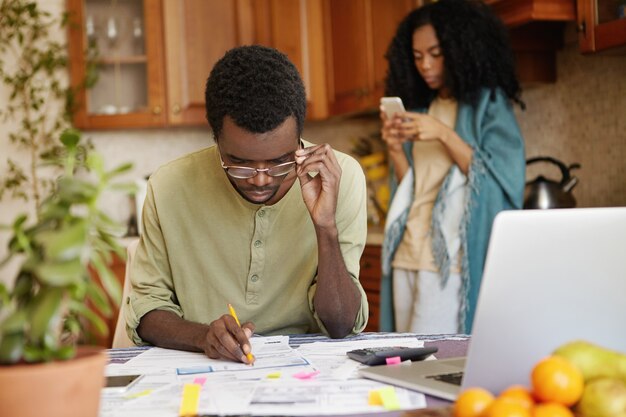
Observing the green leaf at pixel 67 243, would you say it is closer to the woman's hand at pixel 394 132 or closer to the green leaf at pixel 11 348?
the green leaf at pixel 11 348

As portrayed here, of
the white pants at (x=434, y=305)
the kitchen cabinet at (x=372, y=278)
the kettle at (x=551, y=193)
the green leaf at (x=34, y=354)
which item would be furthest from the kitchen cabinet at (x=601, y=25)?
the green leaf at (x=34, y=354)

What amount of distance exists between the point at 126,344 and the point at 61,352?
3.79 ft

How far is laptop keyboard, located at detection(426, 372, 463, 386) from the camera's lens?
3.79 ft

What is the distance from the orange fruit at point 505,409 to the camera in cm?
82

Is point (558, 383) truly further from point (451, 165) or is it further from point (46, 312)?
point (451, 165)

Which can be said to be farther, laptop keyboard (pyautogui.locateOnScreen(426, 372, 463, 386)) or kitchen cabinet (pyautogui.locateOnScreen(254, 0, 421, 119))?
kitchen cabinet (pyautogui.locateOnScreen(254, 0, 421, 119))

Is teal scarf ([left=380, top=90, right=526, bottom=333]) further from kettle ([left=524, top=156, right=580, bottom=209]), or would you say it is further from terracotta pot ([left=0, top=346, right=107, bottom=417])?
terracotta pot ([left=0, top=346, right=107, bottom=417])

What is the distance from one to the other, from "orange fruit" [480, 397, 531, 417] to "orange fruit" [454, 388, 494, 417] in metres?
0.01

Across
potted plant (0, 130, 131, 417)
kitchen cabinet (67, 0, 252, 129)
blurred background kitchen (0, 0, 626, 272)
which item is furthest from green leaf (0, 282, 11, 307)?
kitchen cabinet (67, 0, 252, 129)

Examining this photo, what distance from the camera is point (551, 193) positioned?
273 cm

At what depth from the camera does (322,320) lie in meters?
1.67

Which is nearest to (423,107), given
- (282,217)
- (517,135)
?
(517,135)

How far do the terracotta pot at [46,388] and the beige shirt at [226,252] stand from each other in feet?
3.02

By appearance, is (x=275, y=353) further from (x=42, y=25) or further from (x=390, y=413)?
(x=42, y=25)
